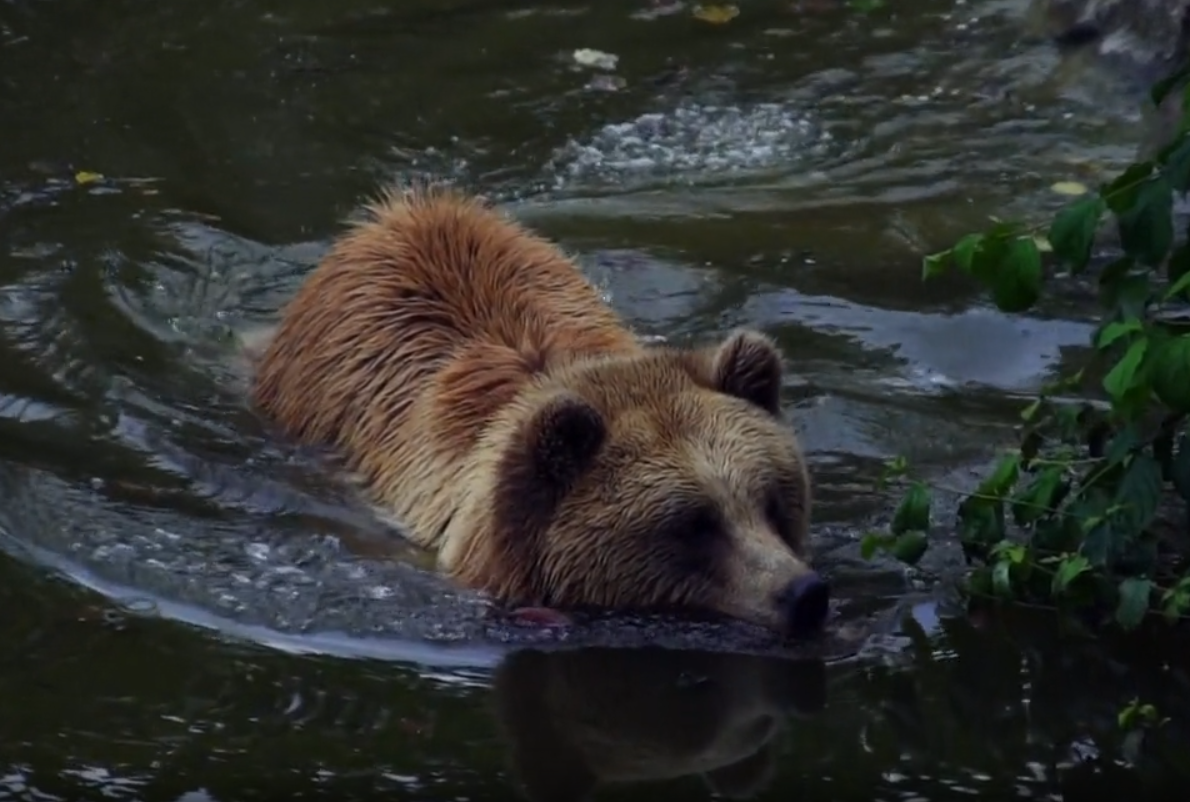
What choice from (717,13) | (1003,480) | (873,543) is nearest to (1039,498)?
(1003,480)

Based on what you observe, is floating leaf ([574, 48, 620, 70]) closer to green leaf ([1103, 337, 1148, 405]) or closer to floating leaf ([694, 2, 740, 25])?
floating leaf ([694, 2, 740, 25])

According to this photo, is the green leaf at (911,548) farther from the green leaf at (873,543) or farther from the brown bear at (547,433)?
the brown bear at (547,433)

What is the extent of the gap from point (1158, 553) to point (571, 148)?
5.75 metres

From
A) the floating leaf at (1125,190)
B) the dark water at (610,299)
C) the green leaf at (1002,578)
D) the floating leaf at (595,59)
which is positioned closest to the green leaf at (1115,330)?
the floating leaf at (1125,190)

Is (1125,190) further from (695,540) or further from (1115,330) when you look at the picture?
(695,540)

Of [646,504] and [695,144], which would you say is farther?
[695,144]

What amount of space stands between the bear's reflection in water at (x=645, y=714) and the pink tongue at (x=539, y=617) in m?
0.20

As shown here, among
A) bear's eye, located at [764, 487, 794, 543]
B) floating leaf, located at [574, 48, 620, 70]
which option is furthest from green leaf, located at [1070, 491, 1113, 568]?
floating leaf, located at [574, 48, 620, 70]

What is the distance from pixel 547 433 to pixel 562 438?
52mm

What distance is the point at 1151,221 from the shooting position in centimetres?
620

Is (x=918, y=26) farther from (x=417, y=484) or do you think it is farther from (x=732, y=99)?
(x=417, y=484)

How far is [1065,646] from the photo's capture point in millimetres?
6922

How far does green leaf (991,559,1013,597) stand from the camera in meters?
6.67

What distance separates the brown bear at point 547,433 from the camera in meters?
7.34
